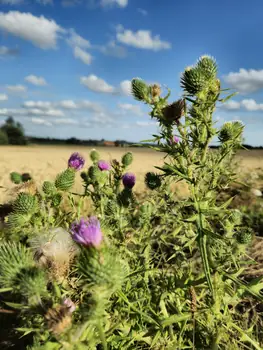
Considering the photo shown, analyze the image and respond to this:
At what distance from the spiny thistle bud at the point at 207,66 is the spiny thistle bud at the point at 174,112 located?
240 mm

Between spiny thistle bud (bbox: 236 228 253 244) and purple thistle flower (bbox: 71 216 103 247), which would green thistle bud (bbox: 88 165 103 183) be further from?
purple thistle flower (bbox: 71 216 103 247)

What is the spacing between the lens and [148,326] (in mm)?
1816

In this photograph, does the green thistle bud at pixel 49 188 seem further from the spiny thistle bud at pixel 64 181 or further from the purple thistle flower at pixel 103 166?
the purple thistle flower at pixel 103 166

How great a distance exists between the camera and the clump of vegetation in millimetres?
1173

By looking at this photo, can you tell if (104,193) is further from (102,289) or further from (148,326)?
(102,289)

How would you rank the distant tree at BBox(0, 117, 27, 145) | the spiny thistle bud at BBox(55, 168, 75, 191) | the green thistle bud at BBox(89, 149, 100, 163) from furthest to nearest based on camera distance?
the distant tree at BBox(0, 117, 27, 145) < the green thistle bud at BBox(89, 149, 100, 163) < the spiny thistle bud at BBox(55, 168, 75, 191)

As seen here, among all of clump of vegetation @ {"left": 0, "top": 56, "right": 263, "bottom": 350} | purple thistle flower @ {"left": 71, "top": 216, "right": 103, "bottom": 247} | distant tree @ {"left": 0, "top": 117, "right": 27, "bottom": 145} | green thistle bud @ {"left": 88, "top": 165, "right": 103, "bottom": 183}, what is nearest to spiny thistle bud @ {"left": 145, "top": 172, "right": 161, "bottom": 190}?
clump of vegetation @ {"left": 0, "top": 56, "right": 263, "bottom": 350}

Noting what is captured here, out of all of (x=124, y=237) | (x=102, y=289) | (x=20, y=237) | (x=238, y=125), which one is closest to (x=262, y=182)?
(x=238, y=125)

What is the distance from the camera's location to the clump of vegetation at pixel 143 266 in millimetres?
1173

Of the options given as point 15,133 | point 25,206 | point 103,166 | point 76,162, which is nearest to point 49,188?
point 25,206

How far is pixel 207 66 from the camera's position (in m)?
2.11

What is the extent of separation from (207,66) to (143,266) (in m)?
1.24

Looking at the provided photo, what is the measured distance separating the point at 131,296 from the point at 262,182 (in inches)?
147

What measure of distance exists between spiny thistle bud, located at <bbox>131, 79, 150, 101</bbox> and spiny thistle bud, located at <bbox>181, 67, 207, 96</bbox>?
0.27 m
